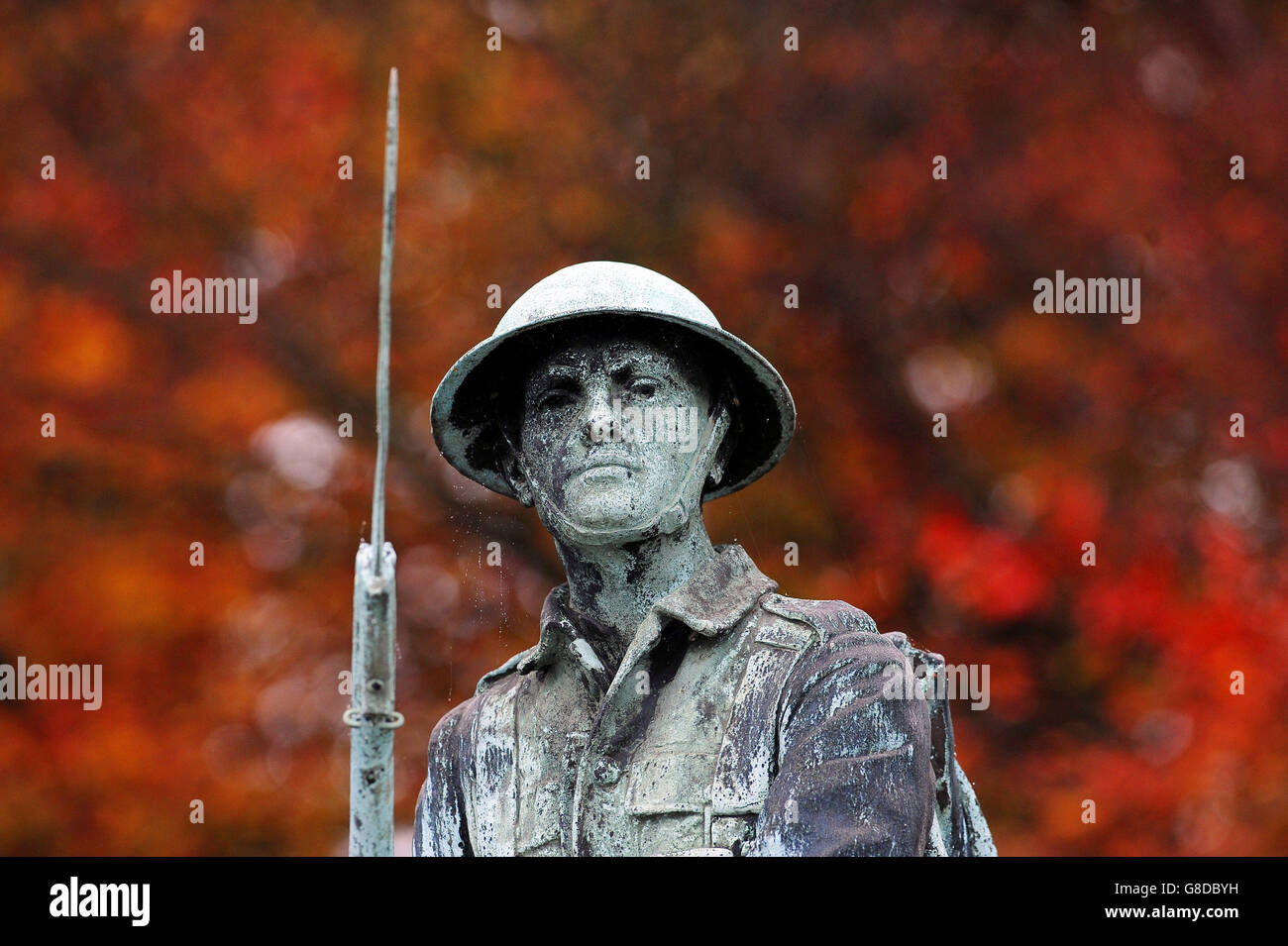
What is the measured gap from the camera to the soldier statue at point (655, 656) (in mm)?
→ 4684

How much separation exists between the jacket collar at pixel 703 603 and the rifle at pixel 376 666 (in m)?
0.91

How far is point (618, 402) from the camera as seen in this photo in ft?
16.5

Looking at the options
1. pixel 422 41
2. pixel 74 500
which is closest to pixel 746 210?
pixel 422 41

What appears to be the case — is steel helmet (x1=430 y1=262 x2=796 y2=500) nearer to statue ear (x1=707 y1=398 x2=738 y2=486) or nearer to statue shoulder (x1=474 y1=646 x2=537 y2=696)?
statue ear (x1=707 y1=398 x2=738 y2=486)

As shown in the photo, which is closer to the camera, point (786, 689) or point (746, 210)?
point (786, 689)

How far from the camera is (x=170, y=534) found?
460 inches

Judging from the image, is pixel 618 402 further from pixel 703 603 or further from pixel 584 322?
pixel 703 603

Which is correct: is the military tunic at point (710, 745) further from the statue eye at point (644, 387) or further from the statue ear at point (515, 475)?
the statue eye at point (644, 387)

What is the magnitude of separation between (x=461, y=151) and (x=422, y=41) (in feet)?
2.20

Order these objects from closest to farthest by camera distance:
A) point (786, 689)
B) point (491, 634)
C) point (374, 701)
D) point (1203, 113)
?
point (374, 701) → point (786, 689) → point (491, 634) → point (1203, 113)

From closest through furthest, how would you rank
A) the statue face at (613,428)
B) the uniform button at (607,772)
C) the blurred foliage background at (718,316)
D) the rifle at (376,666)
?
the rifle at (376,666), the uniform button at (607,772), the statue face at (613,428), the blurred foliage background at (718,316)

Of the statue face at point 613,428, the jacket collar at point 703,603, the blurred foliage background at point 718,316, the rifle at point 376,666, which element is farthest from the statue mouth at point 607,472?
the blurred foliage background at point 718,316

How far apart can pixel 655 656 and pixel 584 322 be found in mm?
783

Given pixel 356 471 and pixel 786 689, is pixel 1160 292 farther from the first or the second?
pixel 786 689
